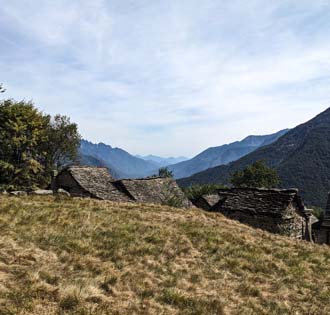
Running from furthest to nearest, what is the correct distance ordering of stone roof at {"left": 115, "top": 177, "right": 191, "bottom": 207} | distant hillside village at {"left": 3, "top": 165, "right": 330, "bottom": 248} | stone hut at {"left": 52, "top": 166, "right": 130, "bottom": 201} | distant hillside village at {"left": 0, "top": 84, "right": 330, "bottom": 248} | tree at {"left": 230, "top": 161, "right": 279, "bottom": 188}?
1. tree at {"left": 230, "top": 161, "right": 279, "bottom": 188}
2. stone roof at {"left": 115, "top": 177, "right": 191, "bottom": 207}
3. stone hut at {"left": 52, "top": 166, "right": 130, "bottom": 201}
4. distant hillside village at {"left": 0, "top": 84, "right": 330, "bottom": 248}
5. distant hillside village at {"left": 3, "top": 165, "right": 330, "bottom": 248}

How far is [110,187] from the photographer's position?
35.8 meters

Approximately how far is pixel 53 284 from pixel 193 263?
18.4ft

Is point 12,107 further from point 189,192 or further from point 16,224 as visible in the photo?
point 189,192

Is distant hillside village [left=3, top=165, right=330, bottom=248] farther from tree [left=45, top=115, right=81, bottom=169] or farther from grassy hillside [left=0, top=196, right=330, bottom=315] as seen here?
tree [left=45, top=115, right=81, bottom=169]

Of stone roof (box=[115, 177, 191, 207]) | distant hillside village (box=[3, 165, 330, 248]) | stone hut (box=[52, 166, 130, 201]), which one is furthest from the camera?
stone roof (box=[115, 177, 191, 207])

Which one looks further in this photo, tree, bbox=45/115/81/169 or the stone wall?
tree, bbox=45/115/81/169

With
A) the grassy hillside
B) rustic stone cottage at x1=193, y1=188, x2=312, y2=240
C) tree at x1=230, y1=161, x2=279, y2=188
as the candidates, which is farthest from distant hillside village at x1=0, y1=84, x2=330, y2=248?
tree at x1=230, y1=161, x2=279, y2=188

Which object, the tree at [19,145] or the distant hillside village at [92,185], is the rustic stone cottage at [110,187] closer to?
the distant hillside village at [92,185]

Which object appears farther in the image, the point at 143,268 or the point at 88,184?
the point at 88,184

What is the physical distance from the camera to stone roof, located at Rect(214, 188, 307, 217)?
2486 cm

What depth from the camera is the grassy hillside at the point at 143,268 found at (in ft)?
27.6

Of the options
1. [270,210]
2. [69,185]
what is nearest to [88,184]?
[69,185]

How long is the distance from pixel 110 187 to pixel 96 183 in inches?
59.5

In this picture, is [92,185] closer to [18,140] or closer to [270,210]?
[18,140]
